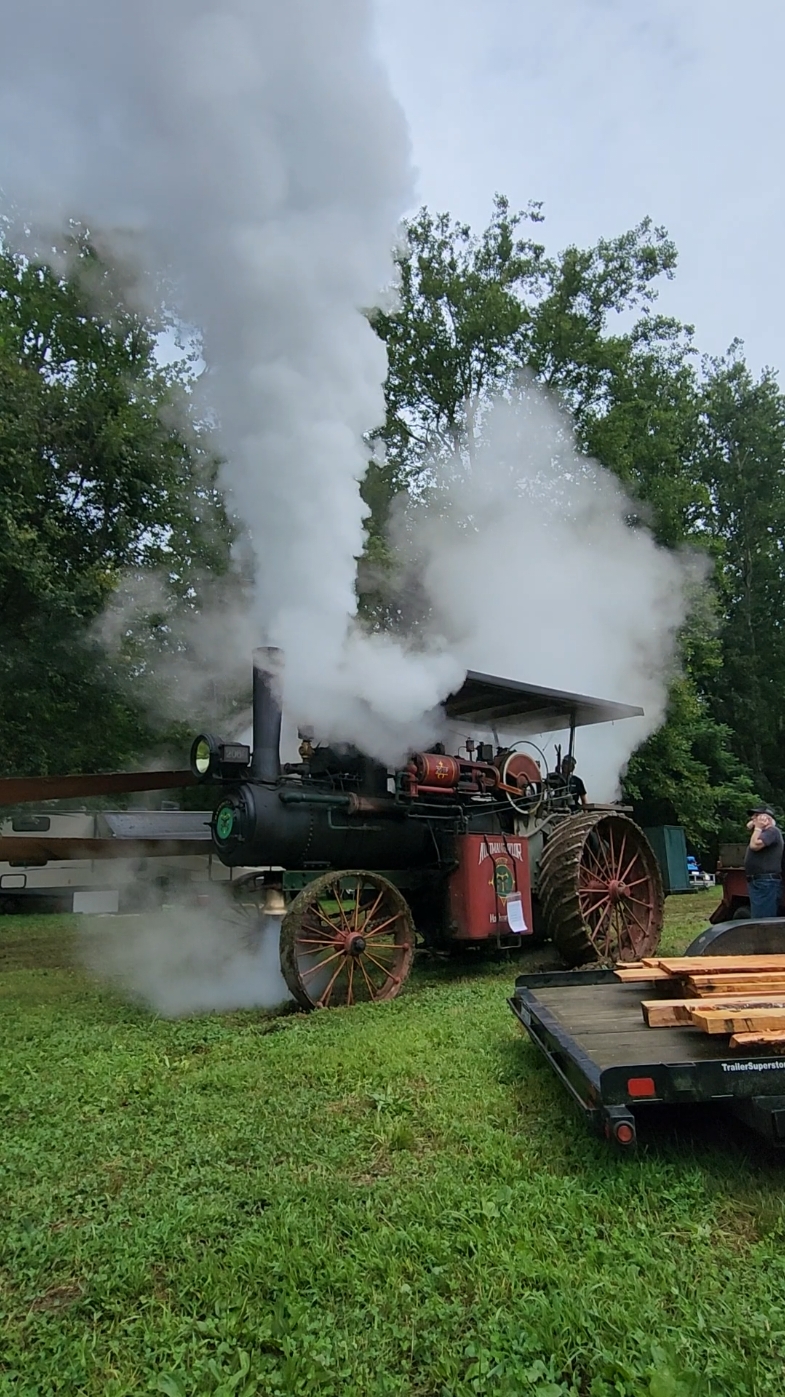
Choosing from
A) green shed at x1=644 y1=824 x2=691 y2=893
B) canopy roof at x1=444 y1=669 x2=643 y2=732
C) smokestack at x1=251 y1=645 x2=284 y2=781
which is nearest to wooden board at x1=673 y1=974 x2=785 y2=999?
smokestack at x1=251 y1=645 x2=284 y2=781

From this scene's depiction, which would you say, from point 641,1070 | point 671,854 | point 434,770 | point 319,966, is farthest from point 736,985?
point 671,854

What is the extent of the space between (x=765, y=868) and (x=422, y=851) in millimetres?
2791

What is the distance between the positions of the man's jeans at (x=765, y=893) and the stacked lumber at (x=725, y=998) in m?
3.08

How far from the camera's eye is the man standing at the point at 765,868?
7.20 meters

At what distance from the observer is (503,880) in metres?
6.79

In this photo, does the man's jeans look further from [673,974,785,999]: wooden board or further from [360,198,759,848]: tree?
[360,198,759,848]: tree

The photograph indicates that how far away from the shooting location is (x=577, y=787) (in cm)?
816

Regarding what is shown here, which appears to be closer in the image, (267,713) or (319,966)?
(319,966)

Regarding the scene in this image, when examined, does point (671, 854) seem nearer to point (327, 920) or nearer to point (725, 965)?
point (327, 920)

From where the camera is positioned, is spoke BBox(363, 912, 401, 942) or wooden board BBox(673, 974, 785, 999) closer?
wooden board BBox(673, 974, 785, 999)

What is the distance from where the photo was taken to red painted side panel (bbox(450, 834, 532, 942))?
21.5 feet

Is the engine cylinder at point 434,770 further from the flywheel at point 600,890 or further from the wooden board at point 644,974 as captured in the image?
the wooden board at point 644,974

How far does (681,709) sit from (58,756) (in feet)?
37.8

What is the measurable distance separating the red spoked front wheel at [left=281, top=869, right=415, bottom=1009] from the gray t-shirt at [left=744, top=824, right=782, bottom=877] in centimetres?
298
